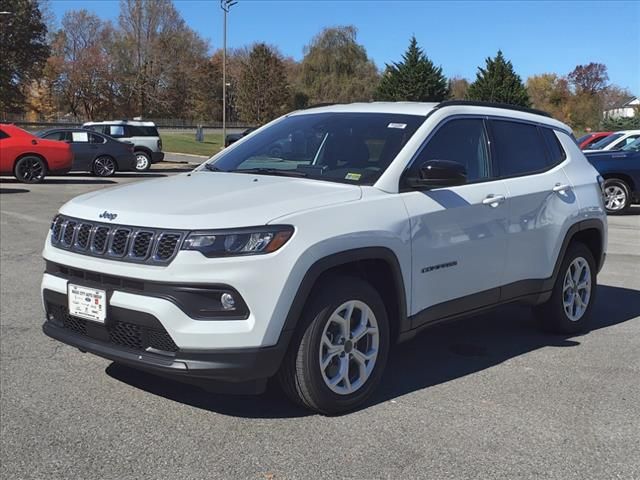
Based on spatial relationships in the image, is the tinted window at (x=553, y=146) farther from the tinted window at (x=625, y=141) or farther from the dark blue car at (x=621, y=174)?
the tinted window at (x=625, y=141)

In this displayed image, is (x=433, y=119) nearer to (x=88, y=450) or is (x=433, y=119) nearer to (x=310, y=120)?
(x=310, y=120)

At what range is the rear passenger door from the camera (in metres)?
5.02

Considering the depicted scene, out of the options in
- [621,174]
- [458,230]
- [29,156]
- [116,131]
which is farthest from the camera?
[116,131]

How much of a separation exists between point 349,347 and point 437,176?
1.14 metres

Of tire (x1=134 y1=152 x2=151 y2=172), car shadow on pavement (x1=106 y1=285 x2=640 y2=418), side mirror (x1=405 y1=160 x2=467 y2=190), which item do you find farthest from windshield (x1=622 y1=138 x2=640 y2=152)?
tire (x1=134 y1=152 x2=151 y2=172)

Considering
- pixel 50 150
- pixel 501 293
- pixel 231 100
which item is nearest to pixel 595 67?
pixel 231 100

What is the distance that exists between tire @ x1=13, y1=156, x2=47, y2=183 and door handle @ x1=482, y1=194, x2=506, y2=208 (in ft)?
52.5

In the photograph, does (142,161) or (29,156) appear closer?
(29,156)

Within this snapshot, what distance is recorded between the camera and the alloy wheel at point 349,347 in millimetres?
Result: 3869

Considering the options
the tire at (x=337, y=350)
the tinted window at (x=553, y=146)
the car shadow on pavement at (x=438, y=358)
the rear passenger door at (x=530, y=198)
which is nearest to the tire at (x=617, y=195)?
the car shadow on pavement at (x=438, y=358)

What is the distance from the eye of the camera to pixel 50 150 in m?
18.3

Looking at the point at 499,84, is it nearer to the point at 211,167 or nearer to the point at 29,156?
the point at 29,156

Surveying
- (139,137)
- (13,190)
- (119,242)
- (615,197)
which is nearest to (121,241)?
(119,242)

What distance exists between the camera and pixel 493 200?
4.78m
